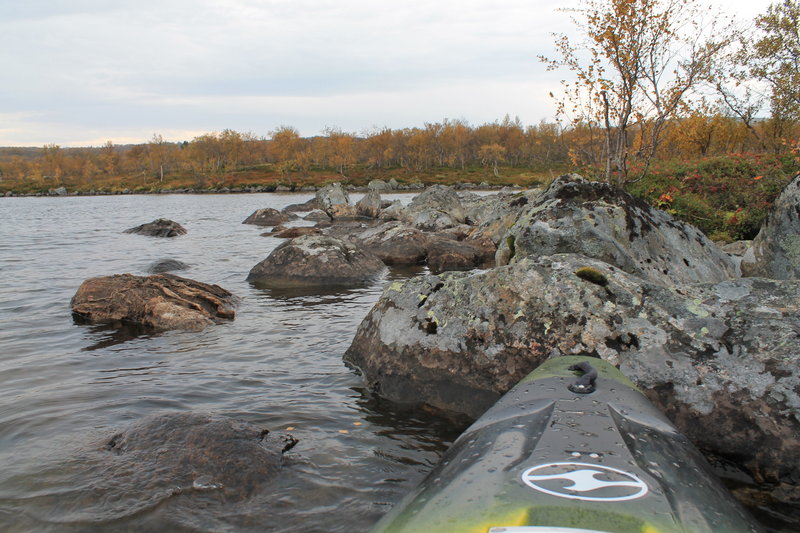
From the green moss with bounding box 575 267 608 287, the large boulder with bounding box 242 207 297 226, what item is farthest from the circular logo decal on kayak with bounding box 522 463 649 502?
the large boulder with bounding box 242 207 297 226

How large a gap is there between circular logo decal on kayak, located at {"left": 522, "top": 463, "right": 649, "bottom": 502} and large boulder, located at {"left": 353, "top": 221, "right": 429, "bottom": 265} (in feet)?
41.8

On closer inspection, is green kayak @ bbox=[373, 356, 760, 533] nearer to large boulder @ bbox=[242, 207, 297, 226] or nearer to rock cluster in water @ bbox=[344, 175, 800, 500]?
rock cluster in water @ bbox=[344, 175, 800, 500]

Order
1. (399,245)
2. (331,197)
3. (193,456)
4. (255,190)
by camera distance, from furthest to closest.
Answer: (255,190) → (331,197) → (399,245) → (193,456)

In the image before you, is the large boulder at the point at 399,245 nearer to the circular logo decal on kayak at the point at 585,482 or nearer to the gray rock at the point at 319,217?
the circular logo decal on kayak at the point at 585,482

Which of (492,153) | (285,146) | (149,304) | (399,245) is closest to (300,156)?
(285,146)

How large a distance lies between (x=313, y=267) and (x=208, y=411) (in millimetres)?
6945

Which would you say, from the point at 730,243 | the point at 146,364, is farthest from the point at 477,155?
the point at 146,364

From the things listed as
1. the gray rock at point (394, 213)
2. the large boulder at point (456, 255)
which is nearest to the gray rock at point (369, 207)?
the gray rock at point (394, 213)

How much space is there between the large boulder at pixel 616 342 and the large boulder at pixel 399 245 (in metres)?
9.12

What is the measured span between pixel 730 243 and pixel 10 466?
14570 millimetres

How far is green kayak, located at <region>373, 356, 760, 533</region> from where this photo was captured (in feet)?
6.01

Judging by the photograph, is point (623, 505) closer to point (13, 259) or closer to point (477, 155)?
point (13, 259)

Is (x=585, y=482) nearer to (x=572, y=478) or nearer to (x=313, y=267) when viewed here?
(x=572, y=478)

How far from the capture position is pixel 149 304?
8258 mm
